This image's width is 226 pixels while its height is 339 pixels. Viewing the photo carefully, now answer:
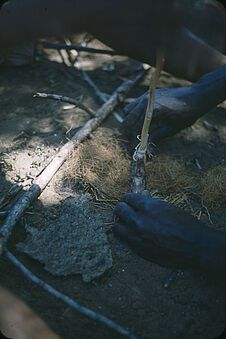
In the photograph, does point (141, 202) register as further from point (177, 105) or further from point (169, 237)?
point (177, 105)

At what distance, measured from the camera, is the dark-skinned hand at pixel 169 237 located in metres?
2.00

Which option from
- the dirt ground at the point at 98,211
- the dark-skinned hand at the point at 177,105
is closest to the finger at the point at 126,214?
the dirt ground at the point at 98,211

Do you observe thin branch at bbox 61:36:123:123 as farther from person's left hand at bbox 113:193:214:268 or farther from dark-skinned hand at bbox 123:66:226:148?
person's left hand at bbox 113:193:214:268

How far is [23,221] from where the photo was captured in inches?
94.0

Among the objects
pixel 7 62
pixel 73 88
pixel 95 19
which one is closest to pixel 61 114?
pixel 73 88

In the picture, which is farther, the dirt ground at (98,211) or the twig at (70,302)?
the dirt ground at (98,211)

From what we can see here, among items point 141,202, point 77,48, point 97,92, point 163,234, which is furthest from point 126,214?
point 77,48

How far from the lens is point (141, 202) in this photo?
7.34ft

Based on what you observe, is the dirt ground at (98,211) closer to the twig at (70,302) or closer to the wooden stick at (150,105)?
the twig at (70,302)

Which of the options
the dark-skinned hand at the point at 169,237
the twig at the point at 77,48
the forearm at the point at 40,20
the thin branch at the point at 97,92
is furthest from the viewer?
the twig at the point at 77,48

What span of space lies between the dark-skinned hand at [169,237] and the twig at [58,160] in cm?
83

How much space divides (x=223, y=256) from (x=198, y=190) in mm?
1055

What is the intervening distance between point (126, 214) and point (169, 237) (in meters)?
0.40

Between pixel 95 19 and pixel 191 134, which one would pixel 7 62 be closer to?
pixel 191 134
